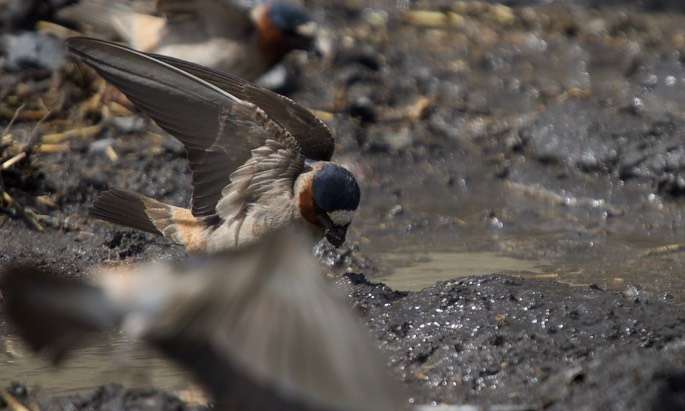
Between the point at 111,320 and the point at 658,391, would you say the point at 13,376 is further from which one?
the point at 658,391

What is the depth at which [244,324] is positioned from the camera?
305cm

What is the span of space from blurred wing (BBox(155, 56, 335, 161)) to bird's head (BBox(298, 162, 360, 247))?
0.32m

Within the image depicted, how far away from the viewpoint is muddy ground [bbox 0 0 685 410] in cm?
438

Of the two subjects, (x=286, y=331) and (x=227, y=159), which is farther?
(x=227, y=159)

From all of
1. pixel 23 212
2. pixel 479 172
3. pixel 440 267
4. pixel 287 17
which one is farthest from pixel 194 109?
pixel 287 17

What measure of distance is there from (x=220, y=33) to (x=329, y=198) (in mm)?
3363

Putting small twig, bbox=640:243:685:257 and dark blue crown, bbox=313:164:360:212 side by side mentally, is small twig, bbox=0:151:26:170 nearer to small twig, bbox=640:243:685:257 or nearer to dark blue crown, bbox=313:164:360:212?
dark blue crown, bbox=313:164:360:212

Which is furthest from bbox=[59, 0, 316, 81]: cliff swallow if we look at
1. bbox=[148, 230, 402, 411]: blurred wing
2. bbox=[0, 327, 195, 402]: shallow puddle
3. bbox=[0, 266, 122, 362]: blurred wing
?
bbox=[148, 230, 402, 411]: blurred wing

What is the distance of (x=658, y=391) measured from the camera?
3.65m

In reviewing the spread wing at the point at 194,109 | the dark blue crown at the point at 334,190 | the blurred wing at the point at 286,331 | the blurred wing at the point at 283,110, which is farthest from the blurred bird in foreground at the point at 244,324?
the blurred wing at the point at 283,110

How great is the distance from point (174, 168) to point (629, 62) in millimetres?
4321

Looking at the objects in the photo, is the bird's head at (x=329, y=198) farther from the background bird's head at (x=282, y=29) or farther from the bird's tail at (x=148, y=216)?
the background bird's head at (x=282, y=29)

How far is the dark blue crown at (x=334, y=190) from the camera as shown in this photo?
526 cm

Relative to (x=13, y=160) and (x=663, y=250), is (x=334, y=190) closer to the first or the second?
(x=13, y=160)
